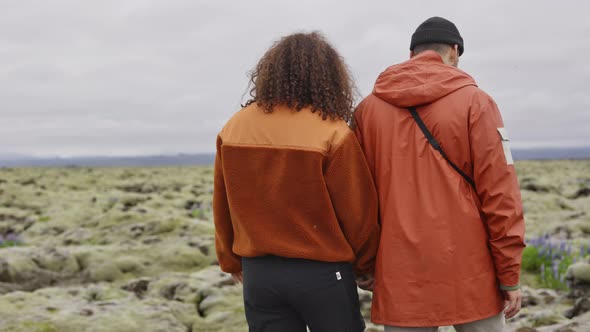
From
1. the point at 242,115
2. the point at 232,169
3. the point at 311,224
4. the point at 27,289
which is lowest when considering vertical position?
the point at 27,289

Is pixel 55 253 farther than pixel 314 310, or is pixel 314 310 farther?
pixel 55 253

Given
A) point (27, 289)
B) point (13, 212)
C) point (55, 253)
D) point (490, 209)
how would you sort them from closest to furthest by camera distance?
point (490, 209) < point (27, 289) < point (55, 253) < point (13, 212)

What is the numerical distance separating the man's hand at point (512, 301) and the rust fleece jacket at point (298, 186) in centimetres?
83

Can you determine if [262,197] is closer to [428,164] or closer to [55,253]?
[428,164]

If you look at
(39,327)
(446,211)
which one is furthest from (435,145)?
(39,327)

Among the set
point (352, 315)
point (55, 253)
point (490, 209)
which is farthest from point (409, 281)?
point (55, 253)

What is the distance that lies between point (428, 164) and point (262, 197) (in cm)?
98

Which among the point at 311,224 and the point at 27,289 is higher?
the point at 311,224

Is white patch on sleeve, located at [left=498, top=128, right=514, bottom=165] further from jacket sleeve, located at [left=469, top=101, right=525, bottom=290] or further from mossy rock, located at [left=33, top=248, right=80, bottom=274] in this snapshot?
mossy rock, located at [left=33, top=248, right=80, bottom=274]

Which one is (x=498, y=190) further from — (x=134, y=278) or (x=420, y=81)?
(x=134, y=278)

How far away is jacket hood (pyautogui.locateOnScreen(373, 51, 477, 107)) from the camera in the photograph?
10.5ft

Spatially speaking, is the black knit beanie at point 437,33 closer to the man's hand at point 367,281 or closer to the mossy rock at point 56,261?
the man's hand at point 367,281

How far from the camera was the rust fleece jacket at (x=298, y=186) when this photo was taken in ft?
10.1

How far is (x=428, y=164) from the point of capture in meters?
3.19
